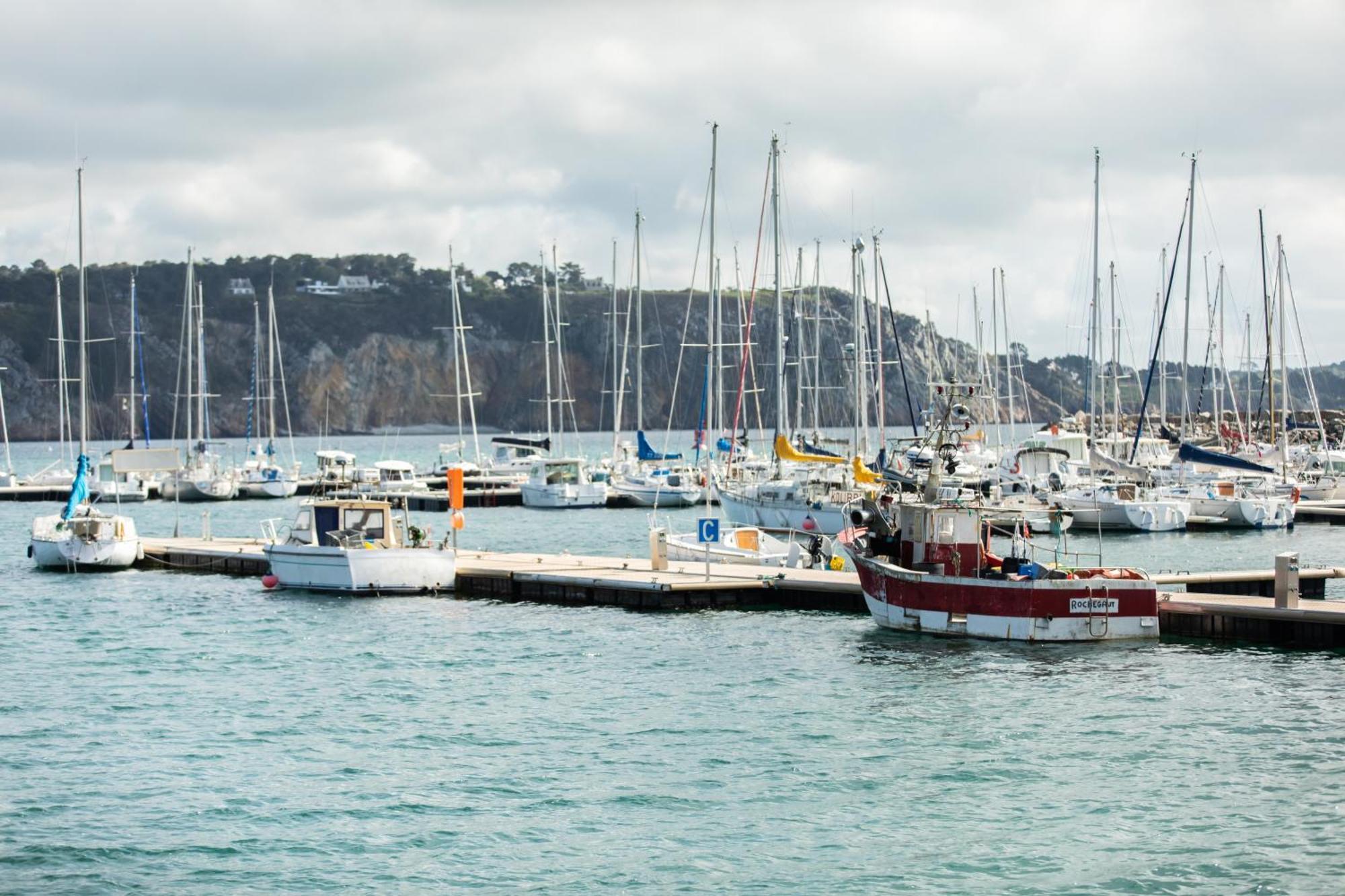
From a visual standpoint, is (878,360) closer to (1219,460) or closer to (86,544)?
(1219,460)

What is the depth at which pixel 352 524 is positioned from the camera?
130ft

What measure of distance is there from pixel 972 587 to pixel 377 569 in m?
15.4

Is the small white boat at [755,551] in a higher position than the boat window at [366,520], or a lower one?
lower

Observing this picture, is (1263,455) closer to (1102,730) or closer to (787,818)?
(1102,730)

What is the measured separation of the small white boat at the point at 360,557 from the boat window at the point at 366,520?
0.02m

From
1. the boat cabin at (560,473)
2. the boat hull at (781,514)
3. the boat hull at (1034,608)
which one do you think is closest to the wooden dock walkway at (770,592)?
the boat hull at (1034,608)

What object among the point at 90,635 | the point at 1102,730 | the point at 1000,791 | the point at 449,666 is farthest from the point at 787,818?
the point at 90,635

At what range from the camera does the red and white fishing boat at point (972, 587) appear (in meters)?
29.9

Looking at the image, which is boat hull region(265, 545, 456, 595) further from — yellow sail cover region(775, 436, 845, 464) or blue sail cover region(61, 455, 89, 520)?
yellow sail cover region(775, 436, 845, 464)

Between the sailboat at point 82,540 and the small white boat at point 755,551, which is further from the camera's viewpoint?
the sailboat at point 82,540

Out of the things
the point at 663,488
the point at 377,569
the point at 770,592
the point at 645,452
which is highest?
the point at 645,452

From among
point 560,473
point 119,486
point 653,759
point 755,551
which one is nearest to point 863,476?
point 755,551

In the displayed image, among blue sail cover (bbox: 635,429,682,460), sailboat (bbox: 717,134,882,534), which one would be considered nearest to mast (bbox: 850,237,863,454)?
sailboat (bbox: 717,134,882,534)

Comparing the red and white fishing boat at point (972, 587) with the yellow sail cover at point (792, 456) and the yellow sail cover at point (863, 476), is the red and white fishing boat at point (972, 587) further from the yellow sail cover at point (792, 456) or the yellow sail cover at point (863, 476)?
the yellow sail cover at point (792, 456)
